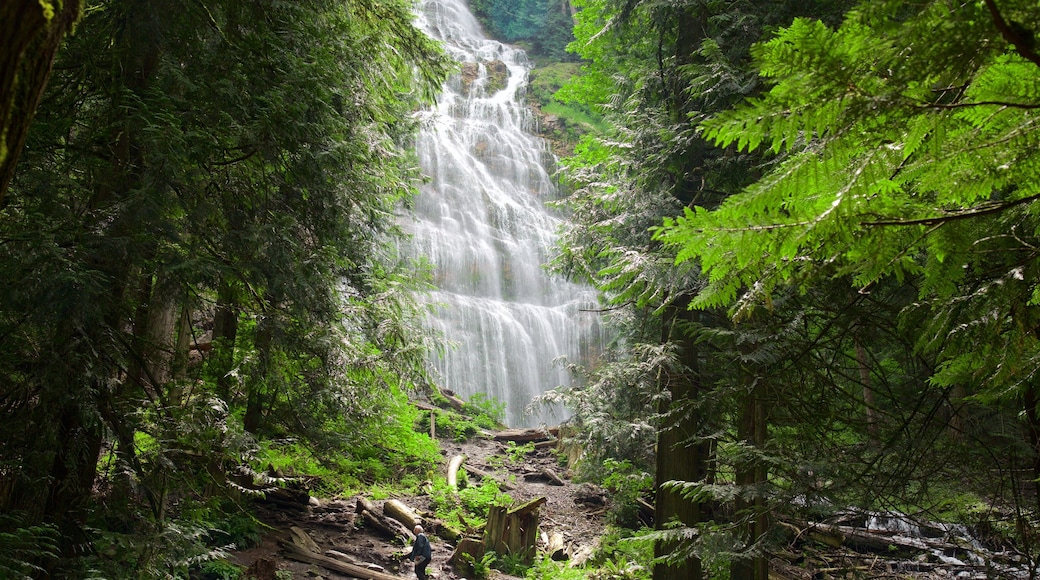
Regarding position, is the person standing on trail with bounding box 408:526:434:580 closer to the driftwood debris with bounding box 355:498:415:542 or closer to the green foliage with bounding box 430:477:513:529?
the driftwood debris with bounding box 355:498:415:542

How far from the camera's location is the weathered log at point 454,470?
1302cm

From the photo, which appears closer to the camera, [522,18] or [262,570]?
[262,570]

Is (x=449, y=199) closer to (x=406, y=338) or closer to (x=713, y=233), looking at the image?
(x=406, y=338)

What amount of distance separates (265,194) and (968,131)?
4.88m

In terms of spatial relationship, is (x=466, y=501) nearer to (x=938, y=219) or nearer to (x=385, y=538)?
(x=385, y=538)

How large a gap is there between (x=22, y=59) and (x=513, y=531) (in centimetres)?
1030

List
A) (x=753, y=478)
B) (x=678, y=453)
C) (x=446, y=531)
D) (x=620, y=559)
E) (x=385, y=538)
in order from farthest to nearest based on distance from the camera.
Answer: (x=446, y=531)
(x=385, y=538)
(x=620, y=559)
(x=678, y=453)
(x=753, y=478)

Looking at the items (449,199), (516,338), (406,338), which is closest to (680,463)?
(406,338)

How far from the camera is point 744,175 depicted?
6.76 metres

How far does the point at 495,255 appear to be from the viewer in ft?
84.4

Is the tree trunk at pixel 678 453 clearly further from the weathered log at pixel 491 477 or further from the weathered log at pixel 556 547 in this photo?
the weathered log at pixel 491 477

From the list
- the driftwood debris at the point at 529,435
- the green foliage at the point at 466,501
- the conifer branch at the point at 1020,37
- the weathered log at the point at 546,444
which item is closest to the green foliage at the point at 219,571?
the green foliage at the point at 466,501

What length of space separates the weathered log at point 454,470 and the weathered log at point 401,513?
6.19 feet

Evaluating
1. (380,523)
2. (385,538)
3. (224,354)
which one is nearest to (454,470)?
(380,523)
